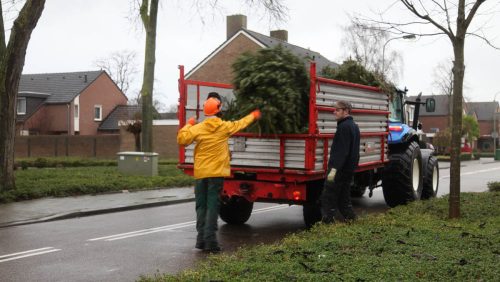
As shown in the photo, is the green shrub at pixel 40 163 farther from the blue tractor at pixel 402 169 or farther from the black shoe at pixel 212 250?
the black shoe at pixel 212 250

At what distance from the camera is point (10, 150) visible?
13117 millimetres

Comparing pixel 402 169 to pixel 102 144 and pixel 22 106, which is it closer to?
pixel 102 144

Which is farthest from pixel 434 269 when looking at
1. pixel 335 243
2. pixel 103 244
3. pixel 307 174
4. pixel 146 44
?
pixel 146 44

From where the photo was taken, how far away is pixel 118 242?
27.2ft

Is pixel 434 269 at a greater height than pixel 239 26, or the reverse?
pixel 239 26

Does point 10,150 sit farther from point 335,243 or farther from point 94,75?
point 94,75

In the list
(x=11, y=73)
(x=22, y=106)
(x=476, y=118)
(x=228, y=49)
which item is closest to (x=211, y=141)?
(x=11, y=73)

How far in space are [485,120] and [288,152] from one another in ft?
318

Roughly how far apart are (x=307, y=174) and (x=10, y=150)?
26.0ft

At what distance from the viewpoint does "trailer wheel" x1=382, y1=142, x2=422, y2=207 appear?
11.2 m

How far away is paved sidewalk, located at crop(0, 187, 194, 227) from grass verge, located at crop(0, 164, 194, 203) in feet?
1.00

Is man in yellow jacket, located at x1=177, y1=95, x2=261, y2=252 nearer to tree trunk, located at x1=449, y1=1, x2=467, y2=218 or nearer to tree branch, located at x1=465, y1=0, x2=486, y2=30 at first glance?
tree trunk, located at x1=449, y1=1, x2=467, y2=218

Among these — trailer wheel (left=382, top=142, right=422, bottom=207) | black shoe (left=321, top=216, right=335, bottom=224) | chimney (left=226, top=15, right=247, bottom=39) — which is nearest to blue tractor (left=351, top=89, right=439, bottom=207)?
trailer wheel (left=382, top=142, right=422, bottom=207)

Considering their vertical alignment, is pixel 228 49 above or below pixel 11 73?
above
